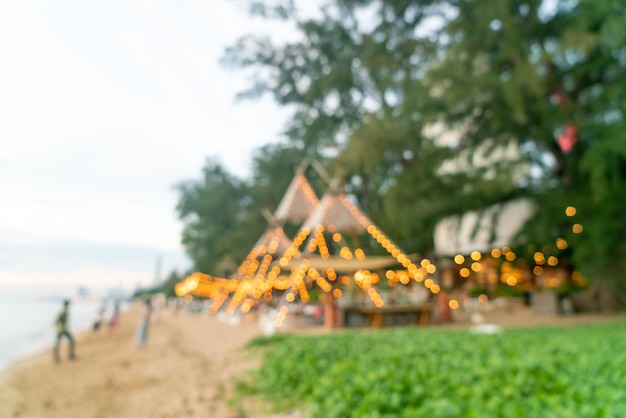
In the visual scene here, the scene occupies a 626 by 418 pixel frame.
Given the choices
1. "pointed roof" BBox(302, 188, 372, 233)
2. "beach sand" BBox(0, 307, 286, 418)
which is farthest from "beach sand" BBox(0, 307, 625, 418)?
"pointed roof" BBox(302, 188, 372, 233)

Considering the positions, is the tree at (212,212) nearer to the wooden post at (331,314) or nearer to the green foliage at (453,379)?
the wooden post at (331,314)

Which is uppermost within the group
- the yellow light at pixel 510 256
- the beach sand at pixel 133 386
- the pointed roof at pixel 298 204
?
the pointed roof at pixel 298 204

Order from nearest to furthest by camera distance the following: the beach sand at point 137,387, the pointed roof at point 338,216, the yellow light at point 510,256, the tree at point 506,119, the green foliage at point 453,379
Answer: the green foliage at point 453,379 < the beach sand at point 137,387 < the tree at point 506,119 < the pointed roof at point 338,216 < the yellow light at point 510,256

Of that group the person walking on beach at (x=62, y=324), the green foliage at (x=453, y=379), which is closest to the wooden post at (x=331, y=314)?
the green foliage at (x=453, y=379)

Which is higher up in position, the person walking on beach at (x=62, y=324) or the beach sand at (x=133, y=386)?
the person walking on beach at (x=62, y=324)

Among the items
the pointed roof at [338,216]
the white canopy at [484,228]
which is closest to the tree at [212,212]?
the white canopy at [484,228]

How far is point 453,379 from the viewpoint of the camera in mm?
3994

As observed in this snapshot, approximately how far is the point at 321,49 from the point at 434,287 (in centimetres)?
1423

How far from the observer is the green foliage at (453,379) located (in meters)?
3.21

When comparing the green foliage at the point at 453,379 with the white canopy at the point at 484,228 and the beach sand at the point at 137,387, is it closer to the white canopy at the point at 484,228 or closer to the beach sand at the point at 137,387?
the beach sand at the point at 137,387

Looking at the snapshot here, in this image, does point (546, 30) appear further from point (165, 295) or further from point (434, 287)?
point (165, 295)

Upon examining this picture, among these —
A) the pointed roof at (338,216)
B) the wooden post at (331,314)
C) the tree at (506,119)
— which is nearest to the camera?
the tree at (506,119)

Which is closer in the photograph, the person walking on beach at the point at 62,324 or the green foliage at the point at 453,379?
the green foliage at the point at 453,379

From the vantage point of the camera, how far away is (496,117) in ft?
37.0
